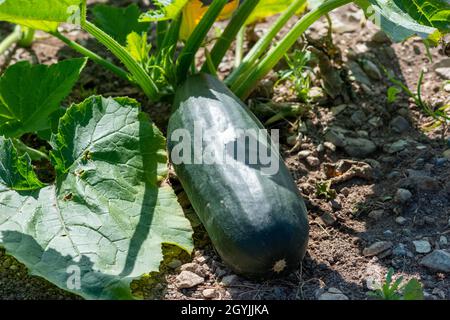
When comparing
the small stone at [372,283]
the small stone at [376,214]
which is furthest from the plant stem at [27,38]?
the small stone at [372,283]

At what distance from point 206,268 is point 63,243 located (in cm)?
53

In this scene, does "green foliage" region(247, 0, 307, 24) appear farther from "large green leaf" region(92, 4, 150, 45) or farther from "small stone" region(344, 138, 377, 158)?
"small stone" region(344, 138, 377, 158)

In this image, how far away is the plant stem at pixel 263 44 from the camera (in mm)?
3594

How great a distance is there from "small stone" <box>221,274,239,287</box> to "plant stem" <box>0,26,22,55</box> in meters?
1.89

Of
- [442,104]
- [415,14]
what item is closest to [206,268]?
[415,14]

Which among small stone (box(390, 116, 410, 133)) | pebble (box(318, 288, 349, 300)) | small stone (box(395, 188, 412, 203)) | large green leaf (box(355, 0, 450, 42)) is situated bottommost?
pebble (box(318, 288, 349, 300))

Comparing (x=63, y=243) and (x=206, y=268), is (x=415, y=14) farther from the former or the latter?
(x=63, y=243)

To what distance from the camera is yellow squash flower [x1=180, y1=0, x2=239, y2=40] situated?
362 cm

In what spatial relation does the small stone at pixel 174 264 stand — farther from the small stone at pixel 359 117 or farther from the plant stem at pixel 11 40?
the plant stem at pixel 11 40

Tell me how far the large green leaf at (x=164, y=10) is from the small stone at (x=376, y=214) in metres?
1.17

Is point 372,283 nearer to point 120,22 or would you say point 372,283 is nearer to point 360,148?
point 360,148

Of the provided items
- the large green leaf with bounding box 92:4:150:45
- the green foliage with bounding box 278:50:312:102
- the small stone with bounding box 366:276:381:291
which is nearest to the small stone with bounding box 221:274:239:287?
the small stone with bounding box 366:276:381:291

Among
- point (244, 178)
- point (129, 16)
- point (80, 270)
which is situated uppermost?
point (129, 16)

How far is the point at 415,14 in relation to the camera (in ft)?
9.62
